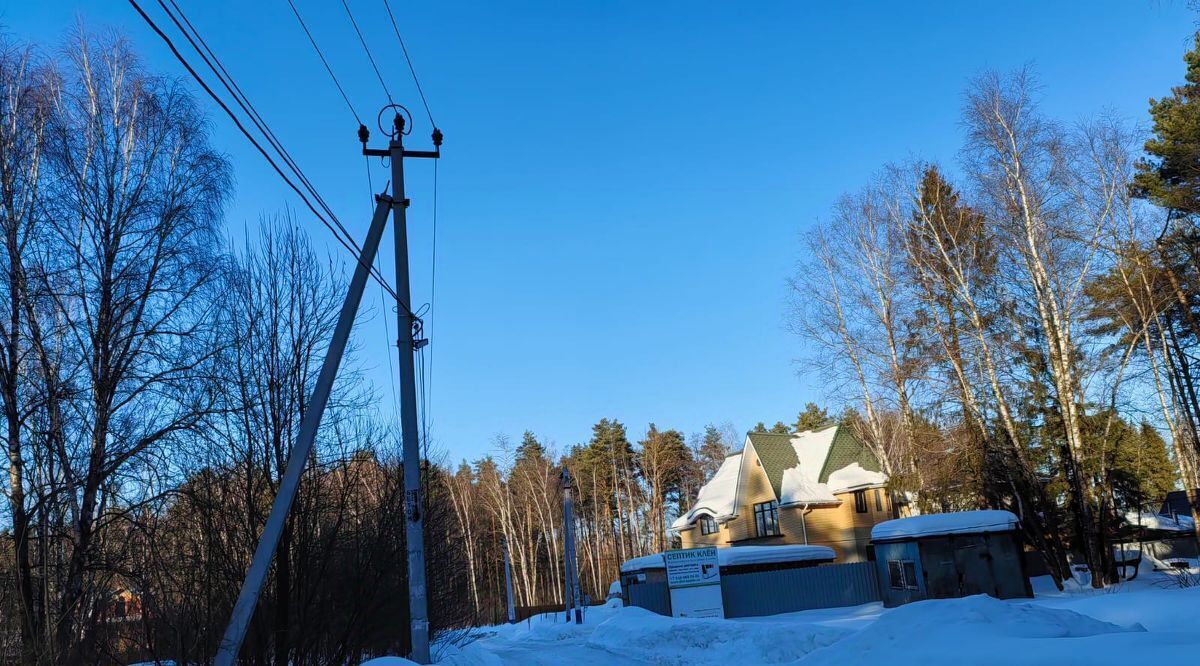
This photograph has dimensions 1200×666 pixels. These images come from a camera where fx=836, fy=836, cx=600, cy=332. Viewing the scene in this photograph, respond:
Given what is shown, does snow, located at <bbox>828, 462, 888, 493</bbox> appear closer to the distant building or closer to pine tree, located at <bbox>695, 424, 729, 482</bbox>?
the distant building

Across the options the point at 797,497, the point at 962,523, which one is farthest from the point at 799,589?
the point at 797,497

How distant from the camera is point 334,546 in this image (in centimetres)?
1330

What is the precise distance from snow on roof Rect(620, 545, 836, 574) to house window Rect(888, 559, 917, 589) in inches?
277

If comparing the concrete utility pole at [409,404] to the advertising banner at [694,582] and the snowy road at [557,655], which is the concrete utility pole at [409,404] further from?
the advertising banner at [694,582]

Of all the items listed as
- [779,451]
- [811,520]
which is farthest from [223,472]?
[779,451]

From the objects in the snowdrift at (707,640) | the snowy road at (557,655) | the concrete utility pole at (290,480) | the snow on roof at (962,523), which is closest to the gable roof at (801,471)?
the snow on roof at (962,523)

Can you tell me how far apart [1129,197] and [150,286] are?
25809mm

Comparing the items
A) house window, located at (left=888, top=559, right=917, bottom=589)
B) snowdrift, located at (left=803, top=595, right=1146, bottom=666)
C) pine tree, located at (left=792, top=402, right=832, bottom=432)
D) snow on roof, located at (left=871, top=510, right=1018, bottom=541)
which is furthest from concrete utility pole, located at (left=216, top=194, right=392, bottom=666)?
pine tree, located at (left=792, top=402, right=832, bottom=432)

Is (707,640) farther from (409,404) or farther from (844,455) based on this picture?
(844,455)

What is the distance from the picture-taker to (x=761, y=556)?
3306 cm

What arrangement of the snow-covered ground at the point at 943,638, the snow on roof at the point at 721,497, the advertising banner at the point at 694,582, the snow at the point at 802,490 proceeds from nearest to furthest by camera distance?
the snow-covered ground at the point at 943,638 → the advertising banner at the point at 694,582 → the snow at the point at 802,490 → the snow on roof at the point at 721,497

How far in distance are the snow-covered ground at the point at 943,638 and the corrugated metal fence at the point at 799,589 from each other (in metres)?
6.62

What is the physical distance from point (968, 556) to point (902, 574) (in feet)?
6.70

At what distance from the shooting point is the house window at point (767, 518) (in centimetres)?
4181
